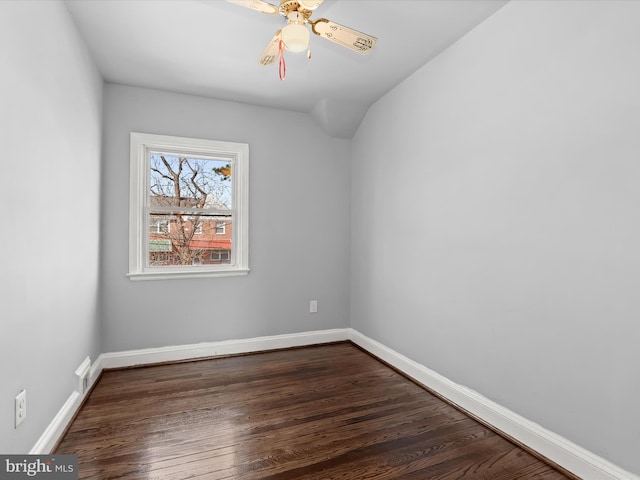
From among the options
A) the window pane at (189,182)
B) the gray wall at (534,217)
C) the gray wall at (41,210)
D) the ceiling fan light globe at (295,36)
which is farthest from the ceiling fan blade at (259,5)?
the window pane at (189,182)

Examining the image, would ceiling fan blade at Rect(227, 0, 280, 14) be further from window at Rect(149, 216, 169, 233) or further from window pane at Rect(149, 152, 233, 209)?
window at Rect(149, 216, 169, 233)

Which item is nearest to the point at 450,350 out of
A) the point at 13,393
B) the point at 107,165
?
the point at 13,393

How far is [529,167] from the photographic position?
188cm

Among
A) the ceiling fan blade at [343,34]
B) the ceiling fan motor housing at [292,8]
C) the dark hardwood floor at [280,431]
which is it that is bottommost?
the dark hardwood floor at [280,431]

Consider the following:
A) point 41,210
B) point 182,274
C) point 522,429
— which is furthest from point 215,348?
point 522,429

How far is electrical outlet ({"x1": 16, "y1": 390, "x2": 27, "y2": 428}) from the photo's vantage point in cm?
143

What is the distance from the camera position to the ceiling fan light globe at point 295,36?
1586mm

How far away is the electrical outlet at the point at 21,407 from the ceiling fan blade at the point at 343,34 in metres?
2.16

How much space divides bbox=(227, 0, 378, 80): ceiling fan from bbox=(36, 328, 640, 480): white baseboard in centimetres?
225

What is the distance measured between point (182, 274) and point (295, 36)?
235 centimetres

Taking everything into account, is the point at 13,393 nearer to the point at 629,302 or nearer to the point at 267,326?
the point at 267,326

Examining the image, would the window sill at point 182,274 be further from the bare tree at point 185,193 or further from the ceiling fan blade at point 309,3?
the ceiling fan blade at point 309,3

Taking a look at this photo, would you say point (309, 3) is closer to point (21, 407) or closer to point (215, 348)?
point (21, 407)

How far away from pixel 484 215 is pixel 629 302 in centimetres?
87
